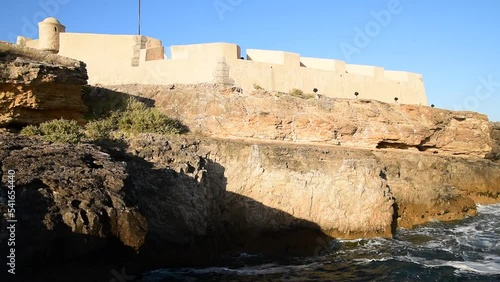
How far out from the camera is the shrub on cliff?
1019cm

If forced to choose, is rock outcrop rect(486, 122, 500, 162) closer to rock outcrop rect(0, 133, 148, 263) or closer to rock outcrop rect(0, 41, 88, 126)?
rock outcrop rect(0, 41, 88, 126)

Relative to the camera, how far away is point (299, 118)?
53.7ft

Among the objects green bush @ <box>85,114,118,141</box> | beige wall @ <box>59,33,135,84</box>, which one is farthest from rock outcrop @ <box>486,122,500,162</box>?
beige wall @ <box>59,33,135,84</box>

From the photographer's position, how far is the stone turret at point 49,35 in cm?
2172

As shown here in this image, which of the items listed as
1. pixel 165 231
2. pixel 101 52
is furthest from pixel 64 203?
pixel 101 52

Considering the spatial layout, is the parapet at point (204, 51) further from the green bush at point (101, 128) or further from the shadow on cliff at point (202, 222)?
the shadow on cliff at point (202, 222)

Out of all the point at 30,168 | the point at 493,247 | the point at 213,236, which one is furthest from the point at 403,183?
the point at 30,168

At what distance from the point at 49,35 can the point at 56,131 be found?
1336cm

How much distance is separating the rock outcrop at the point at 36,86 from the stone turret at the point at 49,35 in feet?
31.4

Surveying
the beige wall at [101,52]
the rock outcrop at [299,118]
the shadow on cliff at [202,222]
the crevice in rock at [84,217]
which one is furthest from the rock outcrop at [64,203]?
the beige wall at [101,52]

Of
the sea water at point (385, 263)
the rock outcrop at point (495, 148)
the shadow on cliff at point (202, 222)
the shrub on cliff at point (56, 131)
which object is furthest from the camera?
the rock outcrop at point (495, 148)

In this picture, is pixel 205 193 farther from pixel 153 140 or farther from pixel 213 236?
pixel 153 140

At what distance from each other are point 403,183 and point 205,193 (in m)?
7.95

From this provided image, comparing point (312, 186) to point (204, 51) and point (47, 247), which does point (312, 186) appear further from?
point (204, 51)
